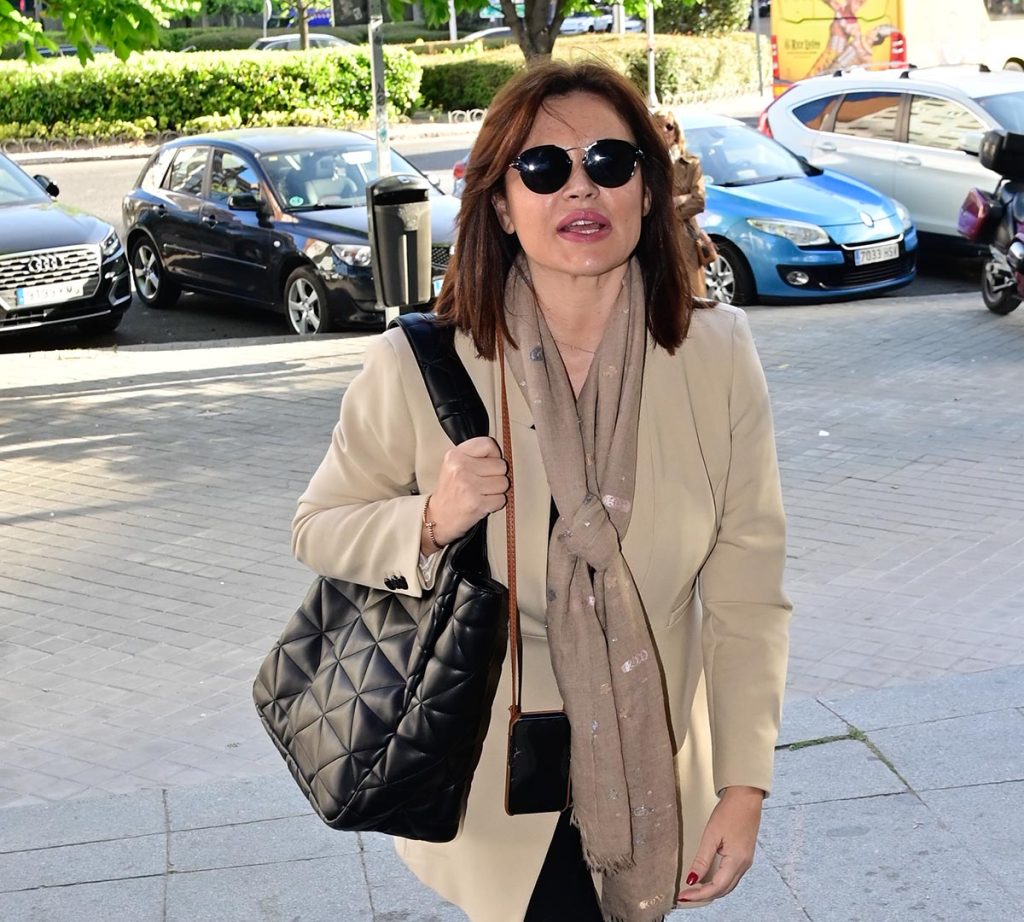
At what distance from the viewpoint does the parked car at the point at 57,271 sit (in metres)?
→ 12.8

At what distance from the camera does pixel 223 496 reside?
8.11 m

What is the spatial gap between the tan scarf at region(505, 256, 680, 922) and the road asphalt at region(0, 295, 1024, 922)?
4.70 ft

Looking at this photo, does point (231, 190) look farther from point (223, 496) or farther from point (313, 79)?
point (313, 79)

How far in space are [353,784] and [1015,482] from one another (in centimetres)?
603

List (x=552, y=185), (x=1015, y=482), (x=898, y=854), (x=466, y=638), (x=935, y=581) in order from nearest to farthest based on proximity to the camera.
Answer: (x=466, y=638) < (x=552, y=185) < (x=898, y=854) < (x=935, y=581) < (x=1015, y=482)

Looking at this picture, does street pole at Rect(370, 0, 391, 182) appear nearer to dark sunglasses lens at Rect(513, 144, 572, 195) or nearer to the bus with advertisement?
dark sunglasses lens at Rect(513, 144, 572, 195)

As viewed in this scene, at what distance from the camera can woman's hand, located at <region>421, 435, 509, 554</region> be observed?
2.32m

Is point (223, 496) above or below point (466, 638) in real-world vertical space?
below

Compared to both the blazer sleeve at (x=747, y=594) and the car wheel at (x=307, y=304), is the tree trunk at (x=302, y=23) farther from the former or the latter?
the blazer sleeve at (x=747, y=594)

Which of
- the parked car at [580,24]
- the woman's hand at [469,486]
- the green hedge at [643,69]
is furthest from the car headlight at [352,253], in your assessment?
the parked car at [580,24]

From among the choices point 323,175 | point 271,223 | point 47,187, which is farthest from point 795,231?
point 47,187

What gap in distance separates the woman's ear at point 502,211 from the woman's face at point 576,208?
1.0 inches

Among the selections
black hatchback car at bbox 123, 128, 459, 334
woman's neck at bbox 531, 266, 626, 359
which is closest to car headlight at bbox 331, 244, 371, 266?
black hatchback car at bbox 123, 128, 459, 334

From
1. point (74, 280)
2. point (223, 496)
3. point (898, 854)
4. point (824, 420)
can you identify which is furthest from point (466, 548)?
point (74, 280)
